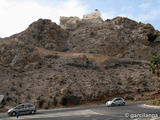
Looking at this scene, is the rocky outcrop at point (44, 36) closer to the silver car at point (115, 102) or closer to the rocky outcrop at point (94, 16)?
the rocky outcrop at point (94, 16)

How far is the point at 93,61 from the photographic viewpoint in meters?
56.5

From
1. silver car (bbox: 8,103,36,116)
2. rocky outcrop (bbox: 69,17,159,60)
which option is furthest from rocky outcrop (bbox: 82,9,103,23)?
silver car (bbox: 8,103,36,116)

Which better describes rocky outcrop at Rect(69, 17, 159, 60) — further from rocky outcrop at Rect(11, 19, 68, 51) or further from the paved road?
the paved road

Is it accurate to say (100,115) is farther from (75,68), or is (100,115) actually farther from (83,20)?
(83,20)

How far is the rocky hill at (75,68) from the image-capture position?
4194 centimetres

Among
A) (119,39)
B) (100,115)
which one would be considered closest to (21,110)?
(100,115)

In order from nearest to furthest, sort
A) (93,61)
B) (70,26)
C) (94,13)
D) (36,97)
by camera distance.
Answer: (36,97) → (93,61) → (70,26) → (94,13)

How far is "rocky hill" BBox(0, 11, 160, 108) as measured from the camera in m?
41.9

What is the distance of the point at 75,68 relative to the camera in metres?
52.2

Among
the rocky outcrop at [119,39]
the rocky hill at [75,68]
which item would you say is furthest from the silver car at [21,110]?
the rocky outcrop at [119,39]

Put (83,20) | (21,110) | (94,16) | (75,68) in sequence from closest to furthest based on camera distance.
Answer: (21,110) < (75,68) < (83,20) < (94,16)

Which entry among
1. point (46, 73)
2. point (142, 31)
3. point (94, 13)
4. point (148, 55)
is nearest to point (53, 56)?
point (46, 73)

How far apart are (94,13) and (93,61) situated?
6720 cm

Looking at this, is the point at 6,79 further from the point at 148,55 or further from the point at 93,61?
A: the point at 148,55
